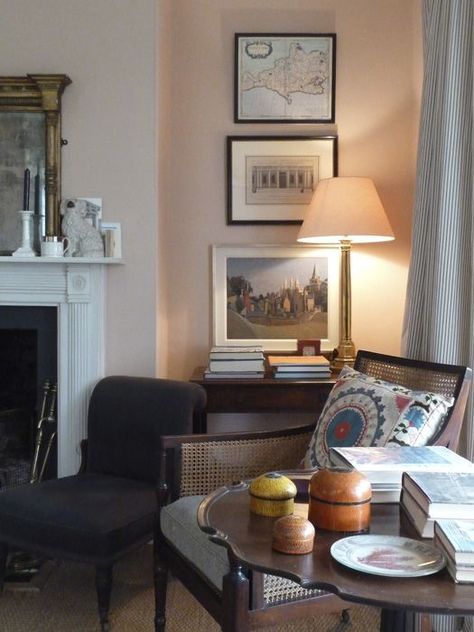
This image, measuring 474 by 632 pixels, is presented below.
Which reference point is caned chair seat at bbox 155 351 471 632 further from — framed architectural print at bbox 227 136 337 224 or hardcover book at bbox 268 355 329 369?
framed architectural print at bbox 227 136 337 224

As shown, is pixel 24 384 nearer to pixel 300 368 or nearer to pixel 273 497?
pixel 300 368

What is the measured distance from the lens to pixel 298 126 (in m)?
3.32

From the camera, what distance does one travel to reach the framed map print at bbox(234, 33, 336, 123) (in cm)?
330

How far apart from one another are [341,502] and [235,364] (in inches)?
67.1

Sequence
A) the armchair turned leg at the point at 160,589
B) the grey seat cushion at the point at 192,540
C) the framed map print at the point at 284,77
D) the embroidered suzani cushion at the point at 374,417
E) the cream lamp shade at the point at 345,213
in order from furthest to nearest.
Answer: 1. the framed map print at the point at 284,77
2. the cream lamp shade at the point at 345,213
3. the armchair turned leg at the point at 160,589
4. the embroidered suzani cushion at the point at 374,417
5. the grey seat cushion at the point at 192,540

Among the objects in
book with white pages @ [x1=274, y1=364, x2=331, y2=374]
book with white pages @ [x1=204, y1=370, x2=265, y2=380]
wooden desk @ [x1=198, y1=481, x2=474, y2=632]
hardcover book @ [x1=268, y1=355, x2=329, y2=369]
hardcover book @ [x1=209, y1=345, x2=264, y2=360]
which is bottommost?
wooden desk @ [x1=198, y1=481, x2=474, y2=632]

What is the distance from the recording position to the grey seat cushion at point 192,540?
174cm

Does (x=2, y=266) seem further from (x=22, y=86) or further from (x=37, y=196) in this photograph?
(x=22, y=86)

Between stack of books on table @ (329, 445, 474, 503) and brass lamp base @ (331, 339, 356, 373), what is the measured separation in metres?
1.42

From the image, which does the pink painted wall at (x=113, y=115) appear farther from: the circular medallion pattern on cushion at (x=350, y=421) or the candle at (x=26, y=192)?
the circular medallion pattern on cushion at (x=350, y=421)

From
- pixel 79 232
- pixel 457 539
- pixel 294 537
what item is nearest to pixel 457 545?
pixel 457 539

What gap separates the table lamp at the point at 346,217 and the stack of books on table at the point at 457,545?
1794 millimetres

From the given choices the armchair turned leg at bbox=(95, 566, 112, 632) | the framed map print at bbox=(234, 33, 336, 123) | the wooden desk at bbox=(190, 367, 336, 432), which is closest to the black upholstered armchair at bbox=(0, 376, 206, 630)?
the armchair turned leg at bbox=(95, 566, 112, 632)

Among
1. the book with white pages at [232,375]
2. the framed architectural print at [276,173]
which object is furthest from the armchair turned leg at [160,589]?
the framed architectural print at [276,173]
